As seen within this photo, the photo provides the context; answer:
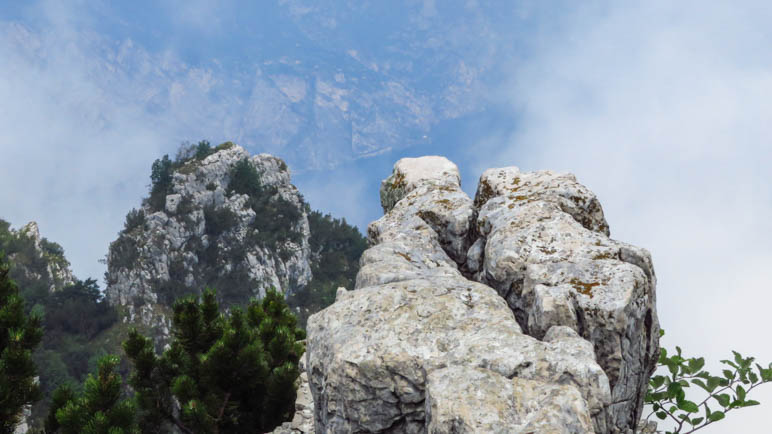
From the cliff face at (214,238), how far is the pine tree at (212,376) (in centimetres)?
6725

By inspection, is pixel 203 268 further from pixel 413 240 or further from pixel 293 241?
pixel 413 240

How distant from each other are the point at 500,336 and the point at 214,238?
292 ft

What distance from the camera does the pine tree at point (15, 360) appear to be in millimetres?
11289

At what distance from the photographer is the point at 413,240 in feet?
35.2

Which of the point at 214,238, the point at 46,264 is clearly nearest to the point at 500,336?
the point at 214,238

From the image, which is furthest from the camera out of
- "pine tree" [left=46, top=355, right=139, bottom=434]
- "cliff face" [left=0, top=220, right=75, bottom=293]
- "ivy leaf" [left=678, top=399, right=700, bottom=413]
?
"cliff face" [left=0, top=220, right=75, bottom=293]

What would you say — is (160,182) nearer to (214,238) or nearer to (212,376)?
(214,238)

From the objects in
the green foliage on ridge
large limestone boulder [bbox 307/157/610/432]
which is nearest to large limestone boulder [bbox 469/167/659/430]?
large limestone boulder [bbox 307/157/610/432]

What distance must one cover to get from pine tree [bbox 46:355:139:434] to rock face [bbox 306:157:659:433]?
220 inches

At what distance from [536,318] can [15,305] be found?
11360 mm

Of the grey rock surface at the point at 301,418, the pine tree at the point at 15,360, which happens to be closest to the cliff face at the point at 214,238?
the pine tree at the point at 15,360

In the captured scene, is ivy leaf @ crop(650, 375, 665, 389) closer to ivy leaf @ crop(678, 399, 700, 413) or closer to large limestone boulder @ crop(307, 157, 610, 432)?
ivy leaf @ crop(678, 399, 700, 413)

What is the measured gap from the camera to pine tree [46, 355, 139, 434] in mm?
10498

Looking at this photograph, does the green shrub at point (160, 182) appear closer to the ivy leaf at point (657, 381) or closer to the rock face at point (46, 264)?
the rock face at point (46, 264)
